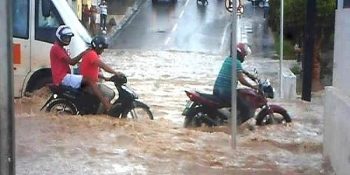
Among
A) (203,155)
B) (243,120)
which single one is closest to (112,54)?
(243,120)

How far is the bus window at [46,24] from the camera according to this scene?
16.0 meters

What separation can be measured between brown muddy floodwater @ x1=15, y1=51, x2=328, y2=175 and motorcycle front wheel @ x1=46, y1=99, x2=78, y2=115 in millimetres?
136

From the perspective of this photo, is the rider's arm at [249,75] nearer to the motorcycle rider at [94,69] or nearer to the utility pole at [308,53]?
the motorcycle rider at [94,69]

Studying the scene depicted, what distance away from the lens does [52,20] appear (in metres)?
16.4

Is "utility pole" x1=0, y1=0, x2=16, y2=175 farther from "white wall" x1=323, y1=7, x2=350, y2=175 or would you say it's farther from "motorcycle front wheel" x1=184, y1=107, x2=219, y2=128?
"motorcycle front wheel" x1=184, y1=107, x2=219, y2=128

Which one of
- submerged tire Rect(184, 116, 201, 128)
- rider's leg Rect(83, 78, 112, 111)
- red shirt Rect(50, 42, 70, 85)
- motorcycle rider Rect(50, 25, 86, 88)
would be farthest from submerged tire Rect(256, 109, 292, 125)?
red shirt Rect(50, 42, 70, 85)

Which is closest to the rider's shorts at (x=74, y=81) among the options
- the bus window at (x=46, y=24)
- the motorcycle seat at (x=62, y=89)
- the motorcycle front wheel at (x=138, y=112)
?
the motorcycle seat at (x=62, y=89)

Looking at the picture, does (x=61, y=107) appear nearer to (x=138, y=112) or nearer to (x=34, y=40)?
(x=138, y=112)

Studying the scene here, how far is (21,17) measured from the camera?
16219 mm

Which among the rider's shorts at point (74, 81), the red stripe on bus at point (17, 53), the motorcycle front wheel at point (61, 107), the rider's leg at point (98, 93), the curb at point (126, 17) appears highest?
the red stripe on bus at point (17, 53)

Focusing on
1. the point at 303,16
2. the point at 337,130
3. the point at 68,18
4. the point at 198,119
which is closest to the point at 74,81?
the point at 198,119

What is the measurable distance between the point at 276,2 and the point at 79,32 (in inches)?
633

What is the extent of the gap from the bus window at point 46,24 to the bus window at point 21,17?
19cm

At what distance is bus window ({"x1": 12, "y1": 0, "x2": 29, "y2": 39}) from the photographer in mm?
15898
